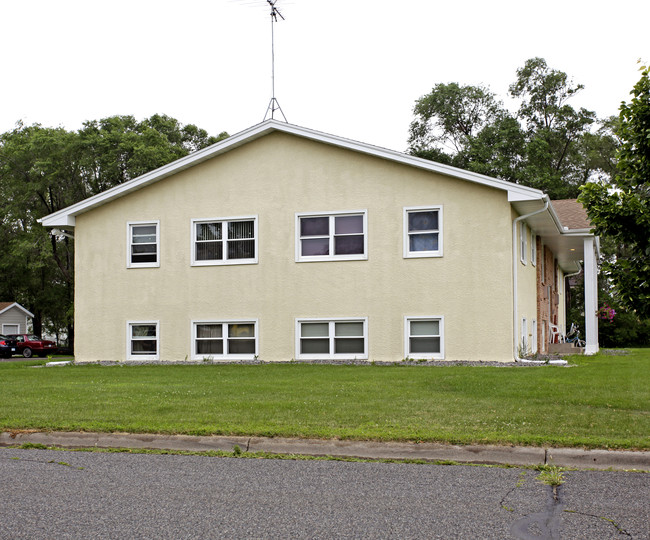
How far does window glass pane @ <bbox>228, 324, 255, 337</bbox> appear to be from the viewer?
19.9 m

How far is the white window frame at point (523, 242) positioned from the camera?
19859 mm

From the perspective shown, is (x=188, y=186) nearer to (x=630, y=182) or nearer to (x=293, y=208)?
(x=293, y=208)

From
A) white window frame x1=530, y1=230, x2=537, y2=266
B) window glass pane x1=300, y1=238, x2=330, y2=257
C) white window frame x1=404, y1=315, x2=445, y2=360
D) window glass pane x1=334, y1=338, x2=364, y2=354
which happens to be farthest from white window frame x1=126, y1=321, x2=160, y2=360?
white window frame x1=530, y1=230, x2=537, y2=266

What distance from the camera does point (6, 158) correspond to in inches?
1748

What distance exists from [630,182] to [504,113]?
3990 cm

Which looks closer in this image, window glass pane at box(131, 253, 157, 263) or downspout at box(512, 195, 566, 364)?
downspout at box(512, 195, 566, 364)

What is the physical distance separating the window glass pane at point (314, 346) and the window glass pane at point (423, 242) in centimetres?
346

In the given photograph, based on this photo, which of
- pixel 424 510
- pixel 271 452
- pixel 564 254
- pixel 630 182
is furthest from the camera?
pixel 564 254

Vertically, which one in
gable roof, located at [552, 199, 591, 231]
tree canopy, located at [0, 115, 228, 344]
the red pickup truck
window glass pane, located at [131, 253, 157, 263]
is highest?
tree canopy, located at [0, 115, 228, 344]

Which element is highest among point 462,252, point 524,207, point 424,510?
point 524,207

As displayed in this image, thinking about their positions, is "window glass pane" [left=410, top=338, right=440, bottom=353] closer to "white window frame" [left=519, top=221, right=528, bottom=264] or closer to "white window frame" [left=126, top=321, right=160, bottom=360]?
"white window frame" [left=519, top=221, right=528, bottom=264]

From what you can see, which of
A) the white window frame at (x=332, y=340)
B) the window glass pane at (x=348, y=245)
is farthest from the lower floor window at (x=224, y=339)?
the window glass pane at (x=348, y=245)

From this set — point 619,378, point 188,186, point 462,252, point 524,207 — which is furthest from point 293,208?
point 619,378

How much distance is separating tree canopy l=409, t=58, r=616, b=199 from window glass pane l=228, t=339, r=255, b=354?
27.7 meters
